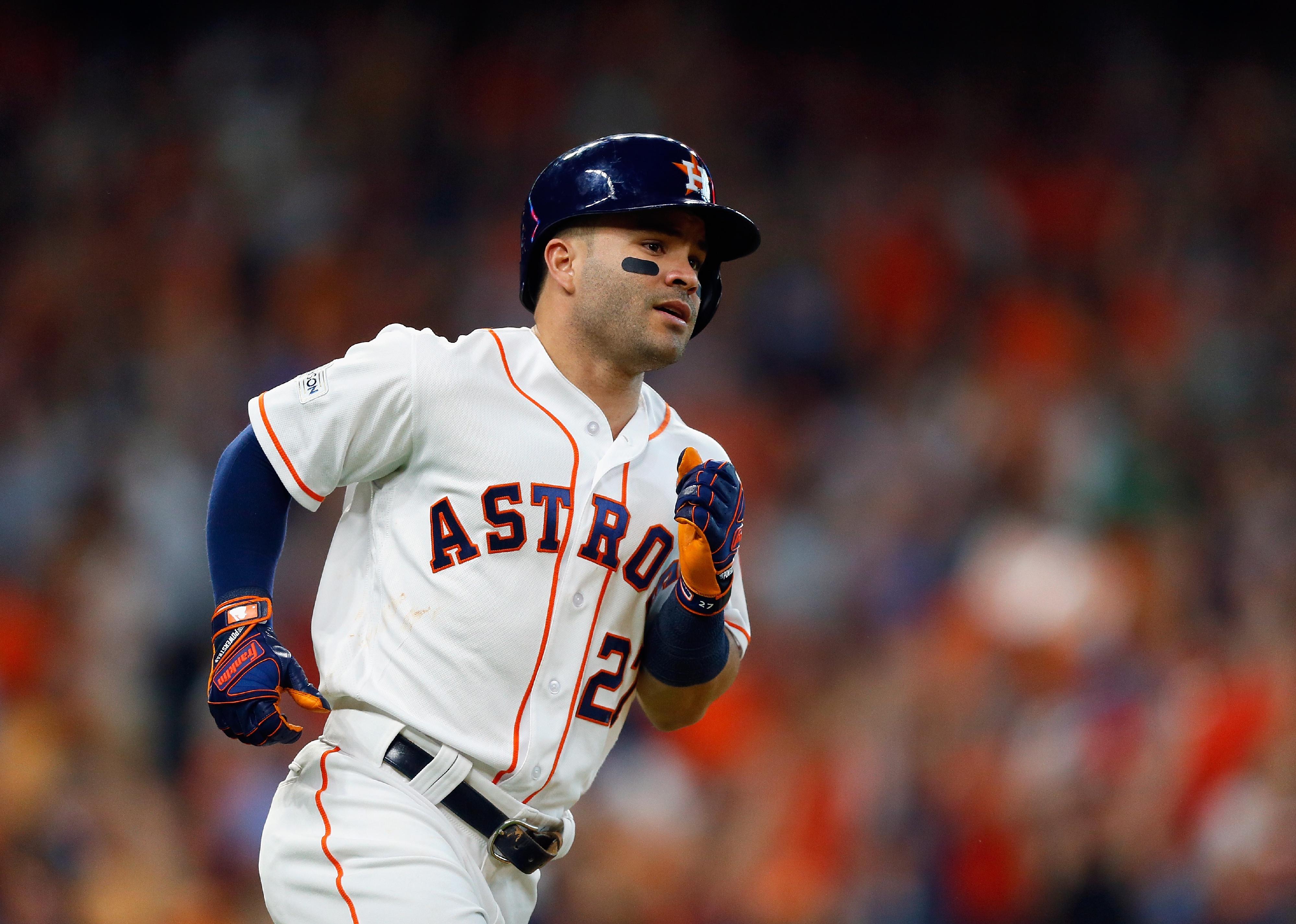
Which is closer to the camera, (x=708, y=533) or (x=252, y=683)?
(x=252, y=683)

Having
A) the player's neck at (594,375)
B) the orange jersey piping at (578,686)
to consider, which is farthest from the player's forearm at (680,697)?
the player's neck at (594,375)

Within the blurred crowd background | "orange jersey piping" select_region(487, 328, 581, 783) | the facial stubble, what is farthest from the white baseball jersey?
the blurred crowd background

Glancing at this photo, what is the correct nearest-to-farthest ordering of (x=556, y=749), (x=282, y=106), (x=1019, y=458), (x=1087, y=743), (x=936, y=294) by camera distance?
1. (x=556, y=749)
2. (x=1087, y=743)
3. (x=1019, y=458)
4. (x=936, y=294)
5. (x=282, y=106)

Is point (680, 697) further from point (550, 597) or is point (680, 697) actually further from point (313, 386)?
point (313, 386)

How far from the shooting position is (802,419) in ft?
19.9

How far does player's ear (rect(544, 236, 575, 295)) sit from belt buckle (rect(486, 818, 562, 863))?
0.86 metres

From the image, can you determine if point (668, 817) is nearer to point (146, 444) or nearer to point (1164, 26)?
point (146, 444)

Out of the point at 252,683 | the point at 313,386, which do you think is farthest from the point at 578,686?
the point at 313,386

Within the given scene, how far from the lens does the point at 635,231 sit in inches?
87.6

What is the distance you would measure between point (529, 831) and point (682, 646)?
14.7 inches

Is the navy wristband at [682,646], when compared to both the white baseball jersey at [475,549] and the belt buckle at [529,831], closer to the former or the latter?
the white baseball jersey at [475,549]

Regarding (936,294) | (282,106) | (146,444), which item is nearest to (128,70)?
(282,106)

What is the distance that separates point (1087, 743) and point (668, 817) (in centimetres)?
142

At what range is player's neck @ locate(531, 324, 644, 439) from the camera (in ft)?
7.47
